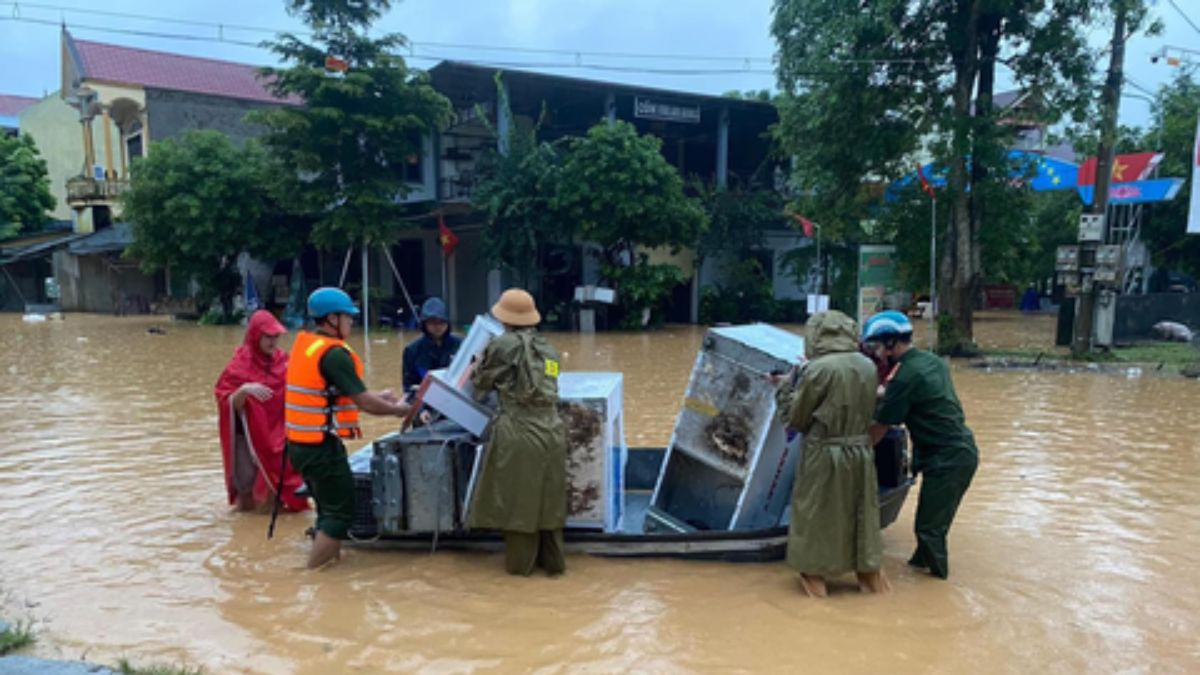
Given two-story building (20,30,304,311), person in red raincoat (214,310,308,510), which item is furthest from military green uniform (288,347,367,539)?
two-story building (20,30,304,311)

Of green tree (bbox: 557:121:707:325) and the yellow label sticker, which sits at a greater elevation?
green tree (bbox: 557:121:707:325)

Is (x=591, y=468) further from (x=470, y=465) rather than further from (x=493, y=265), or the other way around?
(x=493, y=265)

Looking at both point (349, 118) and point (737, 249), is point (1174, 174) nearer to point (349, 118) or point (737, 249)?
point (737, 249)

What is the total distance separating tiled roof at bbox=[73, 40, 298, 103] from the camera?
28.2m

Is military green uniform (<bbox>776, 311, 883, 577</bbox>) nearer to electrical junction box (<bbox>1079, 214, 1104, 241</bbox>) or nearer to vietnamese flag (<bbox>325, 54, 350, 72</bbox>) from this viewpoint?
electrical junction box (<bbox>1079, 214, 1104, 241</bbox>)

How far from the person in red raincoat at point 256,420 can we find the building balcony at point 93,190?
30.1m

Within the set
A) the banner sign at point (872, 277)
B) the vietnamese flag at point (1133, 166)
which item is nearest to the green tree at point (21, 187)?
the banner sign at point (872, 277)

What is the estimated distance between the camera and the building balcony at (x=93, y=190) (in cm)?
2978

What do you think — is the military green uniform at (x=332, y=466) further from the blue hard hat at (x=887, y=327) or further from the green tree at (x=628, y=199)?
the green tree at (x=628, y=199)

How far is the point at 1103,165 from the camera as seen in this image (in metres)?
13.3

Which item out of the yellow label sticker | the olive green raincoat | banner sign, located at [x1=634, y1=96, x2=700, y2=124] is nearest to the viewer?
the olive green raincoat

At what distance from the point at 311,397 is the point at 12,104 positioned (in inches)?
2145

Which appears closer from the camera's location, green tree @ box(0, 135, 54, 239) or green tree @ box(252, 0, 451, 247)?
green tree @ box(252, 0, 451, 247)

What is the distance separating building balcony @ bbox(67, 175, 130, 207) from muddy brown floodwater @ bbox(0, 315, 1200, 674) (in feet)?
92.7
